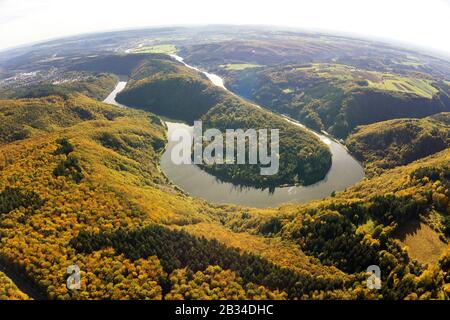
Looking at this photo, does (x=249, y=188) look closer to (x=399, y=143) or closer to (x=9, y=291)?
(x=399, y=143)

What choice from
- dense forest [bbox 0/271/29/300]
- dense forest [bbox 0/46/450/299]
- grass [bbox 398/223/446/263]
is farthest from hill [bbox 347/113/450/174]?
dense forest [bbox 0/271/29/300]

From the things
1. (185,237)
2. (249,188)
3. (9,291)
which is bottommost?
(249,188)

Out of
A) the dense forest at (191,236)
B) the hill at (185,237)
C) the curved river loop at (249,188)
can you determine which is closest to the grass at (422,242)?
the dense forest at (191,236)

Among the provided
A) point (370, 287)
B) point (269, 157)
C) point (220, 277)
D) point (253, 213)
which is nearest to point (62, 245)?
point (220, 277)

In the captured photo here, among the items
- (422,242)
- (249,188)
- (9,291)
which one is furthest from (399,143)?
(9,291)

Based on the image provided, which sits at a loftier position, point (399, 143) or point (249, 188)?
point (399, 143)

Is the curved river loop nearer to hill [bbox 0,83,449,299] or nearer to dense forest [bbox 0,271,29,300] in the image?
hill [bbox 0,83,449,299]

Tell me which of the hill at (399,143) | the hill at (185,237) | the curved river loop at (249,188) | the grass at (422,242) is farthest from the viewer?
the hill at (399,143)

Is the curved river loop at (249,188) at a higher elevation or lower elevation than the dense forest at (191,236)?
lower

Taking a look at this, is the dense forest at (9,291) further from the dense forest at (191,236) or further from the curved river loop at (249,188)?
the curved river loop at (249,188)
